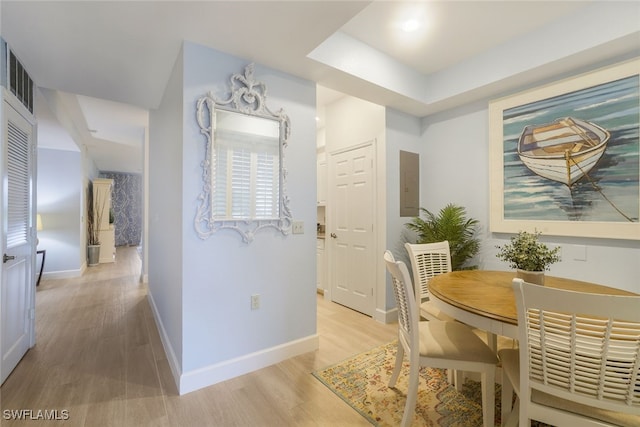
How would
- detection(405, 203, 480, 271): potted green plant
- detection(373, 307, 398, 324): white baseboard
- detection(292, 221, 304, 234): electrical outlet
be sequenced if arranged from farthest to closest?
detection(373, 307, 398, 324): white baseboard, detection(405, 203, 480, 271): potted green plant, detection(292, 221, 304, 234): electrical outlet

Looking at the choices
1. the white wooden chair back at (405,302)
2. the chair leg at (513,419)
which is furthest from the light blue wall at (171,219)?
the chair leg at (513,419)

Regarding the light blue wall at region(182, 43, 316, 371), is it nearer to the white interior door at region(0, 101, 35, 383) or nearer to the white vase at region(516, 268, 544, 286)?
A: the white interior door at region(0, 101, 35, 383)

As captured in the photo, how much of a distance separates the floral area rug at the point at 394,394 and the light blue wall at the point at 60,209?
5617 mm

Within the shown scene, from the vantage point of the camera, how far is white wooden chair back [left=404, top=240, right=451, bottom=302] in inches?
92.4

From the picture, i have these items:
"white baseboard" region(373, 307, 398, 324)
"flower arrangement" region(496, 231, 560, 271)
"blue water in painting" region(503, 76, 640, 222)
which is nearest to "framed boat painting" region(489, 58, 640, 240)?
"blue water in painting" region(503, 76, 640, 222)

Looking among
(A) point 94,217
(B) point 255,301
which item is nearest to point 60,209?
(A) point 94,217

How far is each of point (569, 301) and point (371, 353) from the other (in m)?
1.76

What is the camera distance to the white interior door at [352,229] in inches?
134

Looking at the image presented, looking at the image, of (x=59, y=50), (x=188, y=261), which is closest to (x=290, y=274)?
(x=188, y=261)

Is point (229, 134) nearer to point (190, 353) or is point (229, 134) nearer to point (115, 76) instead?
point (115, 76)

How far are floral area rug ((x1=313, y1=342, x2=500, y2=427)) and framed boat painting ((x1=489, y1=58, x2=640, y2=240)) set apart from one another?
161 centimetres

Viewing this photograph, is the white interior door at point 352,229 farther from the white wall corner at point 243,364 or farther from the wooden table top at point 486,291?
the wooden table top at point 486,291

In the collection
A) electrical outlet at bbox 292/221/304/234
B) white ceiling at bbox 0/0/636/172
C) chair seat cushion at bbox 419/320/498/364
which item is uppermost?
white ceiling at bbox 0/0/636/172

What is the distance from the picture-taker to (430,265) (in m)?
2.49
